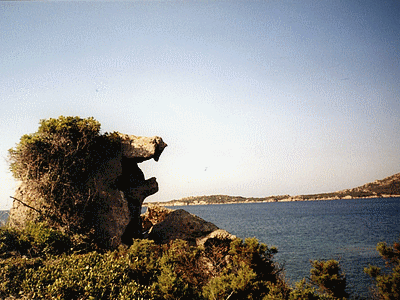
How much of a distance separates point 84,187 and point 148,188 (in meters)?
3.62

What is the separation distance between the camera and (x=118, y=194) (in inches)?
562

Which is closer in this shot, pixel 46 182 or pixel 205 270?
pixel 205 270

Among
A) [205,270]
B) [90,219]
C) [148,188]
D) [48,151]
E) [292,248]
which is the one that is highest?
[48,151]

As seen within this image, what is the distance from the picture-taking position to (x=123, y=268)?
7.44 meters

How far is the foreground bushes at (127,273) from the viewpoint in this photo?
623 cm

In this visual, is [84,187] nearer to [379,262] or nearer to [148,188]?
[148,188]

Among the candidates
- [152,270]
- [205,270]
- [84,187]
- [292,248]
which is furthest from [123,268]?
[292,248]

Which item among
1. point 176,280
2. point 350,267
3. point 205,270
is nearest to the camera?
point 176,280

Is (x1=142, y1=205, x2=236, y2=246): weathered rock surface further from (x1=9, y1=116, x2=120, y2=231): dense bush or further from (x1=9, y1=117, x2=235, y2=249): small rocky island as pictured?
(x1=9, y1=116, x2=120, y2=231): dense bush

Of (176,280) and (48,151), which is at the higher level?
(48,151)

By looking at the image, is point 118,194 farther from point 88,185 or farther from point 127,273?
point 127,273

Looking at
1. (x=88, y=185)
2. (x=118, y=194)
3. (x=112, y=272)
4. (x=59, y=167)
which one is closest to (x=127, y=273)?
(x=112, y=272)

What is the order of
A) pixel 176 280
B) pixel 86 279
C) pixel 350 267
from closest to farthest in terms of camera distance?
pixel 86 279
pixel 176 280
pixel 350 267

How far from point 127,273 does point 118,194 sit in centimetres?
722
